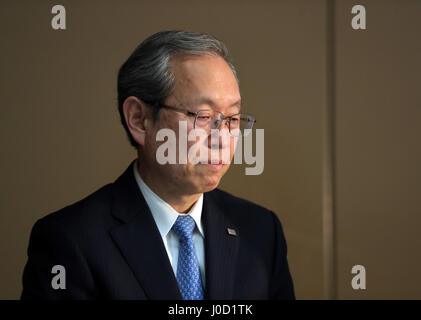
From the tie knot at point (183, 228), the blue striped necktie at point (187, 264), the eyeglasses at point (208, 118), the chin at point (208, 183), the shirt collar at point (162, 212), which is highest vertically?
the eyeglasses at point (208, 118)

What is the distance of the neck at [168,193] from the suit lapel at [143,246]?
0.05 meters

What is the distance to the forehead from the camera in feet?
4.08

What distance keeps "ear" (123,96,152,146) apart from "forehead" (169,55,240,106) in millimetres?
106

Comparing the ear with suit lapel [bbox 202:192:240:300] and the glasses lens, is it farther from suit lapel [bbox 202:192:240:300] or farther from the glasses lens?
suit lapel [bbox 202:192:240:300]

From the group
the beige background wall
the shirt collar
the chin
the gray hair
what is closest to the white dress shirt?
the shirt collar

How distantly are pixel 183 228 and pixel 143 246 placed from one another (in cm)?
12

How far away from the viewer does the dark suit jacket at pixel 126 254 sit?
3.97ft

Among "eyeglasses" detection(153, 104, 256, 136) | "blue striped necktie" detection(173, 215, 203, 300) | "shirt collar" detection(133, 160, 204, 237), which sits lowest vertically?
"blue striped necktie" detection(173, 215, 203, 300)

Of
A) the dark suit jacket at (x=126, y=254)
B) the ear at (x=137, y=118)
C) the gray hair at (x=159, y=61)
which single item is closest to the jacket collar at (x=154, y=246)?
the dark suit jacket at (x=126, y=254)

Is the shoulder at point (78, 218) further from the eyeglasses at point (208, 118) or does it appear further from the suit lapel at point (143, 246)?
the eyeglasses at point (208, 118)
